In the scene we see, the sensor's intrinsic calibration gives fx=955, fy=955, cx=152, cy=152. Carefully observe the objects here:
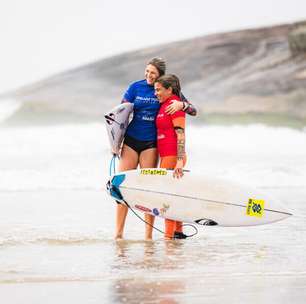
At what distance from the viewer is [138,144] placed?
6488mm

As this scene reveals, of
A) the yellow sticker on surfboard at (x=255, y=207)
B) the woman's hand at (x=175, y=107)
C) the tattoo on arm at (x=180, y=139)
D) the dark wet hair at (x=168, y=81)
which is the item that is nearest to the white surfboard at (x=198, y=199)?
the yellow sticker on surfboard at (x=255, y=207)

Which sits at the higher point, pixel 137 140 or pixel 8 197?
pixel 137 140

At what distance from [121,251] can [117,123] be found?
0.94 m

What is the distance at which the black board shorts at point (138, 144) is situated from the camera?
6.47 metres

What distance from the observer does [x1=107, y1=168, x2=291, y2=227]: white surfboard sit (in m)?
6.53

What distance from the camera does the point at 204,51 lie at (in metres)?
24.9

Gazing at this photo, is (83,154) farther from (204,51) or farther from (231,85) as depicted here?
(204,51)

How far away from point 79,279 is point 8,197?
5.07 metres

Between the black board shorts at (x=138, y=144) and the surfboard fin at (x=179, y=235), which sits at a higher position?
the black board shorts at (x=138, y=144)

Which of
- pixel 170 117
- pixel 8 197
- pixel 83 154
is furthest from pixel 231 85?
pixel 170 117

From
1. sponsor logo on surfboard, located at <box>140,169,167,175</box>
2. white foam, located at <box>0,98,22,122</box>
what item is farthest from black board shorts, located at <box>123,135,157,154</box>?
white foam, located at <box>0,98,22,122</box>

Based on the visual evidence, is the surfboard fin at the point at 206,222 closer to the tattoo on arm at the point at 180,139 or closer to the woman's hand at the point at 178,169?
the woman's hand at the point at 178,169

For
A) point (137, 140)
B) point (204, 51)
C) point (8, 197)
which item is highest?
point (204, 51)

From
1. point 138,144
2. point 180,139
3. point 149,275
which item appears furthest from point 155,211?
point 149,275
